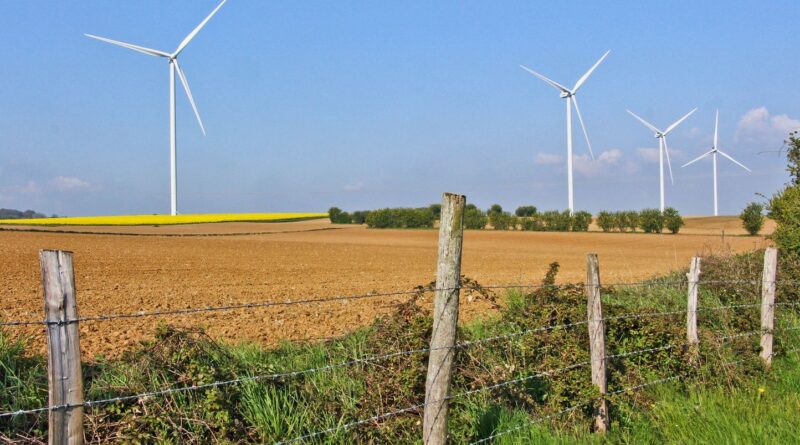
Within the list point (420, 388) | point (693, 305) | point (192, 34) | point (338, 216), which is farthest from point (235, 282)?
point (338, 216)

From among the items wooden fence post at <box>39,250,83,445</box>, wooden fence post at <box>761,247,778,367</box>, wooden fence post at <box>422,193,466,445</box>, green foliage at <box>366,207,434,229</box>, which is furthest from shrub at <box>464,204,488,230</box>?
wooden fence post at <box>39,250,83,445</box>

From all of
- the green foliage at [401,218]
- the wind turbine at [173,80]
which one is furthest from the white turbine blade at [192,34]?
the green foliage at [401,218]

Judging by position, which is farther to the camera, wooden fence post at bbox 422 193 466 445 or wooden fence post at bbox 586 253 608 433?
wooden fence post at bbox 586 253 608 433

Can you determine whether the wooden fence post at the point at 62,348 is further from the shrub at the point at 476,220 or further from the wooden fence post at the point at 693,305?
the shrub at the point at 476,220

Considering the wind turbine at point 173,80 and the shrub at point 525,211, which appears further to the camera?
the shrub at point 525,211

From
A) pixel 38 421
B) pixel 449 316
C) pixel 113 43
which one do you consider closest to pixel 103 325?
pixel 38 421

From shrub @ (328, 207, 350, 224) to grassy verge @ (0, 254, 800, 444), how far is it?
60573 millimetres

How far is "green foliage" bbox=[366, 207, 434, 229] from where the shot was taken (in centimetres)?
6072

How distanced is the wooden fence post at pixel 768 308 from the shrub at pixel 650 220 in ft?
156

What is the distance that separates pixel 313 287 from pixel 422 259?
12582 millimetres

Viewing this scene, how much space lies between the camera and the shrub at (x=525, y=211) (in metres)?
62.7

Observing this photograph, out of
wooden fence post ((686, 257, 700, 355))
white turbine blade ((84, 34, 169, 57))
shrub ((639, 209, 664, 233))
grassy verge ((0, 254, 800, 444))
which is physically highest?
white turbine blade ((84, 34, 169, 57))

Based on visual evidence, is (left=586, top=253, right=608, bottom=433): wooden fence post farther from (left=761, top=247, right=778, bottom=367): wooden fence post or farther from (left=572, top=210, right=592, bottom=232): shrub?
(left=572, top=210, right=592, bottom=232): shrub

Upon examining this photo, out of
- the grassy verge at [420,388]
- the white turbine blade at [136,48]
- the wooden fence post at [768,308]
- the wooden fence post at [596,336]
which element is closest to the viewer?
the grassy verge at [420,388]
